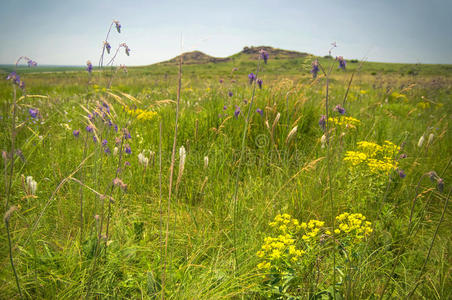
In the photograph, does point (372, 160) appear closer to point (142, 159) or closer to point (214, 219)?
point (214, 219)

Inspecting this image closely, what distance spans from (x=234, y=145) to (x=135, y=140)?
147 centimetres

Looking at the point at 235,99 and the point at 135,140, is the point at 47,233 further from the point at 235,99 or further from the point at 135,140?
the point at 235,99

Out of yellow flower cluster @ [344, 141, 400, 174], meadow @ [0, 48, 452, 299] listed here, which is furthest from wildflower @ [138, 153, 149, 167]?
yellow flower cluster @ [344, 141, 400, 174]

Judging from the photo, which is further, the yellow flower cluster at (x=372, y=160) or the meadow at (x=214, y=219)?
the yellow flower cluster at (x=372, y=160)

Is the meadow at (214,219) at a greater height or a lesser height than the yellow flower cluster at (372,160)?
lesser

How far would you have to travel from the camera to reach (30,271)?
4.85 feet

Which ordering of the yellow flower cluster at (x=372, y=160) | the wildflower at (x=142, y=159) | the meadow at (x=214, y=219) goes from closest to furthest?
the meadow at (x=214, y=219) < the wildflower at (x=142, y=159) < the yellow flower cluster at (x=372, y=160)

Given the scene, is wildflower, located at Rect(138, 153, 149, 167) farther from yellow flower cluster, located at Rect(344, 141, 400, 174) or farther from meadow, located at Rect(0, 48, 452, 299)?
yellow flower cluster, located at Rect(344, 141, 400, 174)

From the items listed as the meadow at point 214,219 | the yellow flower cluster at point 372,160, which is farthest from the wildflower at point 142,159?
the yellow flower cluster at point 372,160

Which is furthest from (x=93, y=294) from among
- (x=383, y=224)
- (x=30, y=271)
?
(x=383, y=224)

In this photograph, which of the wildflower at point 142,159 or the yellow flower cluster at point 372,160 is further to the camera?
the yellow flower cluster at point 372,160

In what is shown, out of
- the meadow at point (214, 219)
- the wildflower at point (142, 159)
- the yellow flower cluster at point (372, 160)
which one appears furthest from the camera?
the yellow flower cluster at point (372, 160)

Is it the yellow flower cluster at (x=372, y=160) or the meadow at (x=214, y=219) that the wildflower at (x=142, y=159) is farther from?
the yellow flower cluster at (x=372, y=160)

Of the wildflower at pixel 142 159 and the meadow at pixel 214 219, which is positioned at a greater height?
the wildflower at pixel 142 159
